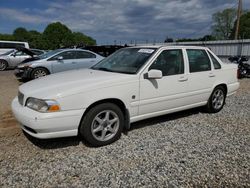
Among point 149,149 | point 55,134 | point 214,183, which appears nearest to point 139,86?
point 149,149

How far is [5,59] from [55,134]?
13807 mm

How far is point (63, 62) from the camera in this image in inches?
363

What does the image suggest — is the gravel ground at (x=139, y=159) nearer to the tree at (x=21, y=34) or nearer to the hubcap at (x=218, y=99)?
the hubcap at (x=218, y=99)

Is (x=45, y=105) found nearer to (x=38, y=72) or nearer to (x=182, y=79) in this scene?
(x=182, y=79)

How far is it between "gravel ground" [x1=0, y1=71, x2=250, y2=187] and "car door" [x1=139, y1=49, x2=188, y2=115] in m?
0.48

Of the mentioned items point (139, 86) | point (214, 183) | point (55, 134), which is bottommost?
point (214, 183)

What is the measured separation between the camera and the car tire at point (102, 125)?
10.9 feet

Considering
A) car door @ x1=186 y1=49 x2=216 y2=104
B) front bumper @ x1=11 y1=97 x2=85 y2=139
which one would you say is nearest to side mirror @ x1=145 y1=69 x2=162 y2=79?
car door @ x1=186 y1=49 x2=216 y2=104

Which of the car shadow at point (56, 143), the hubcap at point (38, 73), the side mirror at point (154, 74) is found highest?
the side mirror at point (154, 74)

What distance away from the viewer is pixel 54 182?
8.66ft

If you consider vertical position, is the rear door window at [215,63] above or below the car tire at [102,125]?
above

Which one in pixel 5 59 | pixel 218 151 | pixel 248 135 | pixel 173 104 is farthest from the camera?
pixel 5 59

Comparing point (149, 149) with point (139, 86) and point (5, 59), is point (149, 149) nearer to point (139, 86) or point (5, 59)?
point (139, 86)

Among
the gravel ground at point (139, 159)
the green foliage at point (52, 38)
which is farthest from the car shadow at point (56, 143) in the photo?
the green foliage at point (52, 38)
